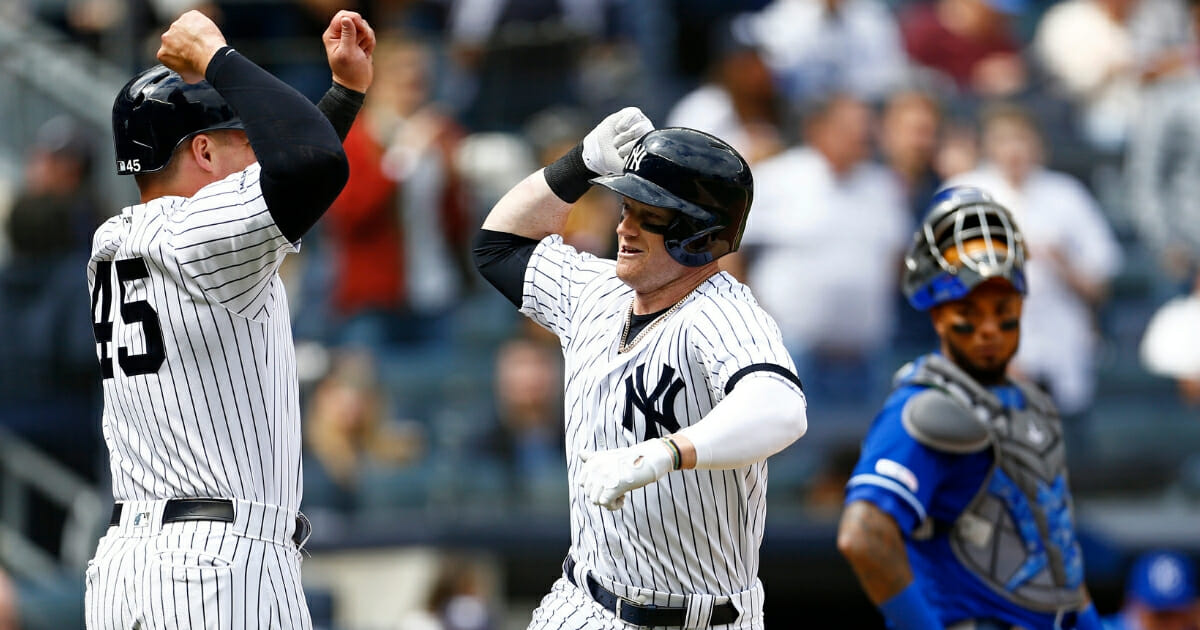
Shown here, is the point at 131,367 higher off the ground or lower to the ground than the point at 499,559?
higher

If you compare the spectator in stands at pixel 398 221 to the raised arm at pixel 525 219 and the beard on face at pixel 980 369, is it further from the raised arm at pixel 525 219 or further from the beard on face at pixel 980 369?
the beard on face at pixel 980 369

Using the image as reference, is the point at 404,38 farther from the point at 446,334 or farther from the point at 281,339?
the point at 281,339

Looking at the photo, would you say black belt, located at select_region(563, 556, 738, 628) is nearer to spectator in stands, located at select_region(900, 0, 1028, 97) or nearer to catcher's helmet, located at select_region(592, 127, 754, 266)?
catcher's helmet, located at select_region(592, 127, 754, 266)

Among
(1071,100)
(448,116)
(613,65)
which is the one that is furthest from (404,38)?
(1071,100)

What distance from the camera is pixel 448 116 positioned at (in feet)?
34.4

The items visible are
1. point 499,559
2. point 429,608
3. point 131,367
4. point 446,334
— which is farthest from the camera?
point 446,334

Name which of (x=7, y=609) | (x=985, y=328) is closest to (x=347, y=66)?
(x=985, y=328)

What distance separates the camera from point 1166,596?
734cm

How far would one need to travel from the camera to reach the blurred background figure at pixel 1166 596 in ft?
24.1

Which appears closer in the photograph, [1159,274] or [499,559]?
[499,559]

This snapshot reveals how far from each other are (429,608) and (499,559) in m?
0.70

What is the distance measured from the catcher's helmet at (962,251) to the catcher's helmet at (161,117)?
7.05 feet

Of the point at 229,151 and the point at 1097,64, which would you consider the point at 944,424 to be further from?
the point at 1097,64

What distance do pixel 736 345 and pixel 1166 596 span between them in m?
4.12
